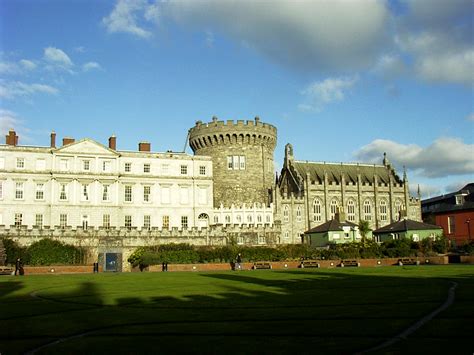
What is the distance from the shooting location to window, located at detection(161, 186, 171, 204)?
7131 centimetres

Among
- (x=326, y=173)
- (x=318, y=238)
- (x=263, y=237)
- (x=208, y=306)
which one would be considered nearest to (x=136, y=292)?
(x=208, y=306)

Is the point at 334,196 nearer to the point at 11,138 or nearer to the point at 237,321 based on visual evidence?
the point at 11,138

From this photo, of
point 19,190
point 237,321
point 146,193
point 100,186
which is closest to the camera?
point 237,321

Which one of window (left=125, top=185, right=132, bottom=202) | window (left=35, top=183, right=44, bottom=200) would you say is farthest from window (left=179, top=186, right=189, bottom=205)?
window (left=35, top=183, right=44, bottom=200)

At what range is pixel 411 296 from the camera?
20812 millimetres

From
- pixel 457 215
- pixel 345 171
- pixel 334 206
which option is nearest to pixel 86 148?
pixel 334 206

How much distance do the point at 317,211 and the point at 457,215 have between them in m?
20.1

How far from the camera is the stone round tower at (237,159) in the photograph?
77375mm

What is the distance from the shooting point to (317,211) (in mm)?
82250

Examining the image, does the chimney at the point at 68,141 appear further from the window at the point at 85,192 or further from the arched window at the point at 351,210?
the arched window at the point at 351,210

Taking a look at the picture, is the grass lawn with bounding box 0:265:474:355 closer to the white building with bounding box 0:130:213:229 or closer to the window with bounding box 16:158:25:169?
the white building with bounding box 0:130:213:229

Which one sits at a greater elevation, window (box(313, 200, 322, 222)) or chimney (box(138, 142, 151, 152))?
chimney (box(138, 142, 151, 152))

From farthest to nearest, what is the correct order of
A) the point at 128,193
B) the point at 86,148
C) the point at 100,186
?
the point at 128,193, the point at 100,186, the point at 86,148

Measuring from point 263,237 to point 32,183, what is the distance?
27.7m
